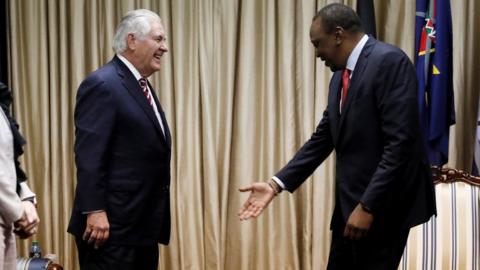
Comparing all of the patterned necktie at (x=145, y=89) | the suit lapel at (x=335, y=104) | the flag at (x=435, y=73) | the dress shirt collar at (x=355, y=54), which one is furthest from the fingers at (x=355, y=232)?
the flag at (x=435, y=73)

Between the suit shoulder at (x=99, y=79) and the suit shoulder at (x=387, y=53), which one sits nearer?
the suit shoulder at (x=387, y=53)

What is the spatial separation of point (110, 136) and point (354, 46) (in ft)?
3.11

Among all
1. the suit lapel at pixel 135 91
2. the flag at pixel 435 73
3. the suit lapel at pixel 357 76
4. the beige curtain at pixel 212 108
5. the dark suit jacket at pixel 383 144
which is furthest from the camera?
the beige curtain at pixel 212 108

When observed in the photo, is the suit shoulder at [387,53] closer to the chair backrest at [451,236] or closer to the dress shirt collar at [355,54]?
the dress shirt collar at [355,54]

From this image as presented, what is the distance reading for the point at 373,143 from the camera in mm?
1997

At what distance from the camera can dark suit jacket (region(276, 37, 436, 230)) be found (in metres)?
1.90

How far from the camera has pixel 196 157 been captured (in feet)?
12.2

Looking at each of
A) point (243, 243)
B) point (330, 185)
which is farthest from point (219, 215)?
point (330, 185)

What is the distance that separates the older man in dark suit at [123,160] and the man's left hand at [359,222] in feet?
2.73

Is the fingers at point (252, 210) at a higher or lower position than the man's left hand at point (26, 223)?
lower

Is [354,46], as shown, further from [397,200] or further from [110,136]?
[110,136]

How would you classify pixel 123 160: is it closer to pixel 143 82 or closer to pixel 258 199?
pixel 143 82

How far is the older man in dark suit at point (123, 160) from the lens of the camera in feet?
7.35

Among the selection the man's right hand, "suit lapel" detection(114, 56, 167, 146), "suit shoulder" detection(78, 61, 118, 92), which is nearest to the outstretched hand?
"suit lapel" detection(114, 56, 167, 146)
